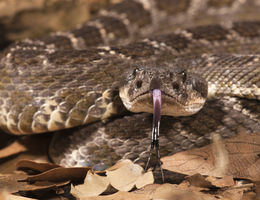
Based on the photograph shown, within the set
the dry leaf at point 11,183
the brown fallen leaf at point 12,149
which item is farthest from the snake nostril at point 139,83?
the brown fallen leaf at point 12,149

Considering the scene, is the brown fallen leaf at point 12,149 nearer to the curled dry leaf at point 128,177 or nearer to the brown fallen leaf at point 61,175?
the brown fallen leaf at point 61,175

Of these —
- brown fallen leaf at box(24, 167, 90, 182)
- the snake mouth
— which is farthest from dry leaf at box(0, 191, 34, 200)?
the snake mouth

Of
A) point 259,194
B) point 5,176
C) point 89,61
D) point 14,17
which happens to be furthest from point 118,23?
point 259,194

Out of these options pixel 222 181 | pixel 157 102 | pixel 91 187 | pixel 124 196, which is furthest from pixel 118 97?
pixel 222 181

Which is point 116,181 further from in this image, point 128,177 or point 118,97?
point 118,97

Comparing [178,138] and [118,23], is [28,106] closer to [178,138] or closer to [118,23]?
[178,138]

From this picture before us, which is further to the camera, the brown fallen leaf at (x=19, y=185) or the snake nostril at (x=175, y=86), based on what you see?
the snake nostril at (x=175, y=86)

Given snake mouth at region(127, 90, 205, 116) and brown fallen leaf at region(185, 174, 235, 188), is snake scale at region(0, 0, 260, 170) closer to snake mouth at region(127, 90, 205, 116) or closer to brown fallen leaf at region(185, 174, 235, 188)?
snake mouth at region(127, 90, 205, 116)
